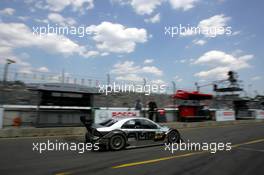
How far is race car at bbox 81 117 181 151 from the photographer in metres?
8.97

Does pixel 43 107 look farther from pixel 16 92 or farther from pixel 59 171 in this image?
pixel 59 171

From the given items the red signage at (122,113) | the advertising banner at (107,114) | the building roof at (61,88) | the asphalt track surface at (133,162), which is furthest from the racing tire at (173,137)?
the building roof at (61,88)

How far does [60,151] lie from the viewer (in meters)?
8.84

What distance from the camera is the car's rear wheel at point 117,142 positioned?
9.01 meters

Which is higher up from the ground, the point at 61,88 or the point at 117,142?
the point at 61,88

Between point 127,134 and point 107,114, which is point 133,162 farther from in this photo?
point 107,114

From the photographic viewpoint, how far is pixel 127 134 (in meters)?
9.38

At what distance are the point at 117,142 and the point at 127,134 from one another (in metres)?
0.49

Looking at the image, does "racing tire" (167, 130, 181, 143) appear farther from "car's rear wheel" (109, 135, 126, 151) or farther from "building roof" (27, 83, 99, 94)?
"building roof" (27, 83, 99, 94)

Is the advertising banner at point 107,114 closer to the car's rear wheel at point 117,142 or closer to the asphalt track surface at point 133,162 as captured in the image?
the car's rear wheel at point 117,142

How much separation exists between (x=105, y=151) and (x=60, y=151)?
155 centimetres

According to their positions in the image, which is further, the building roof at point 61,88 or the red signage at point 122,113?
the red signage at point 122,113

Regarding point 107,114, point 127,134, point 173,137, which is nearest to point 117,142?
point 127,134

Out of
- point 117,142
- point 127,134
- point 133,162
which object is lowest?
point 133,162
